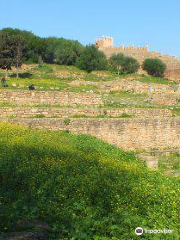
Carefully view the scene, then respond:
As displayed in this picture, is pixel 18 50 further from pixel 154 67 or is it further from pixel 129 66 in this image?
pixel 154 67

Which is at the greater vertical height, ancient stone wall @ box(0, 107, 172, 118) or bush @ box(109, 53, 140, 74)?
bush @ box(109, 53, 140, 74)

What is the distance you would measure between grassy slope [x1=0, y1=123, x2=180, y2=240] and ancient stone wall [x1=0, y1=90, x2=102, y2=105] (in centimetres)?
714

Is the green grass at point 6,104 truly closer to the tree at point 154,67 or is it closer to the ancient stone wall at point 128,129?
→ the ancient stone wall at point 128,129

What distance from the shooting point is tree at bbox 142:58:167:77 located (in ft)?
174

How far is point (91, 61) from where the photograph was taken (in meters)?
49.3

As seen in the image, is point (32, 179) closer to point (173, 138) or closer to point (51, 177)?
point (51, 177)

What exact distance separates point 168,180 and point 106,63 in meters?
45.0

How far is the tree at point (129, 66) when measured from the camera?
51625 millimetres

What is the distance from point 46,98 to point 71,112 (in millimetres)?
2390

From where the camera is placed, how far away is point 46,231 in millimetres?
4727

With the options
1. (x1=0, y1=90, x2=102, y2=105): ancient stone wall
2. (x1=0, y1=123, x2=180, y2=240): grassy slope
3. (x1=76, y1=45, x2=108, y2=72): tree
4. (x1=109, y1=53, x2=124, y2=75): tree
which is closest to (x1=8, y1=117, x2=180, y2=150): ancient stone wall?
(x1=0, y1=90, x2=102, y2=105): ancient stone wall

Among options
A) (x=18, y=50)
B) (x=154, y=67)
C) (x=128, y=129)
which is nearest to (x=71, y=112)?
(x=128, y=129)

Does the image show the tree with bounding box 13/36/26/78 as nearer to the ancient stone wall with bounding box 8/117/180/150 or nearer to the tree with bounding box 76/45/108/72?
the tree with bounding box 76/45/108/72

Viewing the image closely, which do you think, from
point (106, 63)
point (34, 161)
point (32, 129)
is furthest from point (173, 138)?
point (106, 63)
